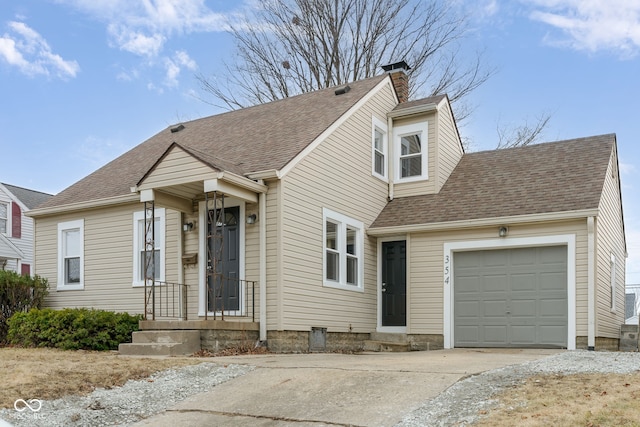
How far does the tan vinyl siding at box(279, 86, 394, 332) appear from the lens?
12562 millimetres

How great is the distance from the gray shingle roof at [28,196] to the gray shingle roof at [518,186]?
20.7 meters

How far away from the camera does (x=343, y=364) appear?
9.65 m

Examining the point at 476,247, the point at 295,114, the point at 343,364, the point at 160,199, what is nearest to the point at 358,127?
the point at 295,114

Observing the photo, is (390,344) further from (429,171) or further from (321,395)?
(321,395)

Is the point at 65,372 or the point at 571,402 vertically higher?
the point at 571,402

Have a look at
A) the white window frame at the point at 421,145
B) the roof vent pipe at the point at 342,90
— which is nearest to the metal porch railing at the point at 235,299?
the white window frame at the point at 421,145

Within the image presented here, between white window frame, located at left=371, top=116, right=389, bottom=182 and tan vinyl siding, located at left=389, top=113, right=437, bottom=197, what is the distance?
6.9 inches

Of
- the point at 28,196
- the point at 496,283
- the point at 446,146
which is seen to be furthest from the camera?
the point at 28,196

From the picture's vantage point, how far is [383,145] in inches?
652

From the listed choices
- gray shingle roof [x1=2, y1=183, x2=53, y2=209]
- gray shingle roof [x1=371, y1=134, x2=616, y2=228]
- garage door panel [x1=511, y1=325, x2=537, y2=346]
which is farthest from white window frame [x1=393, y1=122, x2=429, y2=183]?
gray shingle roof [x1=2, y1=183, x2=53, y2=209]

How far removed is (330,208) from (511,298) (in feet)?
13.4

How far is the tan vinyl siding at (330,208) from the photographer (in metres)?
12.6

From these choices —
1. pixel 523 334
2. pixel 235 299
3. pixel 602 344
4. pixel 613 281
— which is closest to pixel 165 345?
pixel 235 299

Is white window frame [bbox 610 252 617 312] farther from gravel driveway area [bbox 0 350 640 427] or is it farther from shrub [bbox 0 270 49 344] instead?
shrub [bbox 0 270 49 344]
